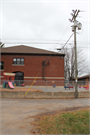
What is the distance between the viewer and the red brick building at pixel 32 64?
90.8ft

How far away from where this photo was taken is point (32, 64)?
91.8ft

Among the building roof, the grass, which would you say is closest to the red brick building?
the building roof

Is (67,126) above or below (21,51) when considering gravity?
below

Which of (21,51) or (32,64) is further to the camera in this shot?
(21,51)

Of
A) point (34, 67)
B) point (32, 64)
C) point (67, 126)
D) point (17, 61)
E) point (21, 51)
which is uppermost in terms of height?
point (21, 51)

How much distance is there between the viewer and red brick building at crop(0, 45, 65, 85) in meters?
27.7

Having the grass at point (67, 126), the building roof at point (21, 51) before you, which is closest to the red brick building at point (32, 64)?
the building roof at point (21, 51)

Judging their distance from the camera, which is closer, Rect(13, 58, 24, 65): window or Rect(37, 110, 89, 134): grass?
Rect(37, 110, 89, 134): grass

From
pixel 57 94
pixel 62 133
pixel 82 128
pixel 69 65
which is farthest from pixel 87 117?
pixel 69 65

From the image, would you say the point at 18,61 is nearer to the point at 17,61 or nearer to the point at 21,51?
the point at 17,61

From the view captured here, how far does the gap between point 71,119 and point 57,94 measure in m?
8.40

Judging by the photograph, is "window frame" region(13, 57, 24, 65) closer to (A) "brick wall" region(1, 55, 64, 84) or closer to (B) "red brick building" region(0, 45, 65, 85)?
(B) "red brick building" region(0, 45, 65, 85)

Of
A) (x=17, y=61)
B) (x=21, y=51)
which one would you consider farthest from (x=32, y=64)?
(x=21, y=51)

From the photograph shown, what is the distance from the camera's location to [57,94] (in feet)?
45.9
